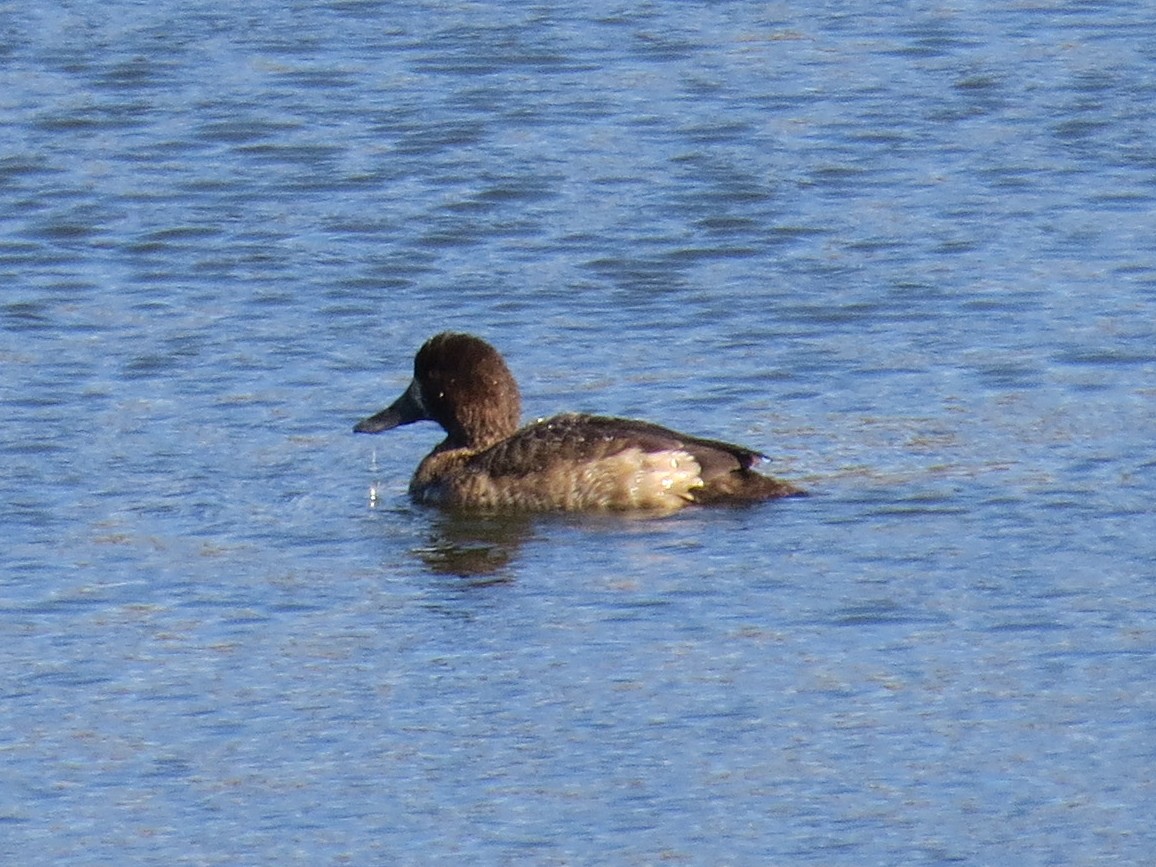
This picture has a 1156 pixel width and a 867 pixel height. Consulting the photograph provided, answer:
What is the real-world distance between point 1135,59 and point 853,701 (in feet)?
34.3

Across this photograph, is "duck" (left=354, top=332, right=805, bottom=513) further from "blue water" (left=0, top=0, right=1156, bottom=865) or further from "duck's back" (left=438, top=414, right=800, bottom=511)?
"blue water" (left=0, top=0, right=1156, bottom=865)

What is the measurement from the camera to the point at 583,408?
1191 cm

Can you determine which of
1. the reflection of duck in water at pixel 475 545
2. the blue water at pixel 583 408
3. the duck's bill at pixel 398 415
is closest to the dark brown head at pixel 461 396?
the duck's bill at pixel 398 415

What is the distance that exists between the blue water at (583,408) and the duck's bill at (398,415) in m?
0.17

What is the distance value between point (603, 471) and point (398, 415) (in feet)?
3.60

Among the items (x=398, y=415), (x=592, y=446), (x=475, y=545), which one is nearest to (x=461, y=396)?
(x=398, y=415)

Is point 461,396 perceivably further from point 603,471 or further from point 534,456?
point 603,471

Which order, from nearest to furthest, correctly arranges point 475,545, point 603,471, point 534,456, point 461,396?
point 475,545 < point 603,471 < point 534,456 < point 461,396

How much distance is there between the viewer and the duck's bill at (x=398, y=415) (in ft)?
37.5

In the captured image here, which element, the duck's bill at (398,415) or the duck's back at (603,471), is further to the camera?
the duck's bill at (398,415)

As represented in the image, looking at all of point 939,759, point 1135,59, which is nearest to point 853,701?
point 939,759

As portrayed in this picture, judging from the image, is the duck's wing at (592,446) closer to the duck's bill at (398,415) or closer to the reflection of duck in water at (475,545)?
the reflection of duck in water at (475,545)

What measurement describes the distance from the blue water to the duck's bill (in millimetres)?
171

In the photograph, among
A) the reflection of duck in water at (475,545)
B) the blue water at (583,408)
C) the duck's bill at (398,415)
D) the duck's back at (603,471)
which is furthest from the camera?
the duck's bill at (398,415)
